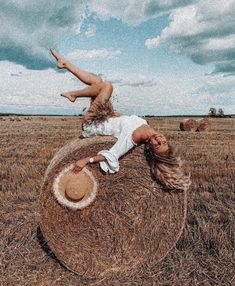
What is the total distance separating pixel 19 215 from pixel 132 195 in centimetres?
161

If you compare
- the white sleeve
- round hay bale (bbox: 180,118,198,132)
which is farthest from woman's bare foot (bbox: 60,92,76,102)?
round hay bale (bbox: 180,118,198,132)

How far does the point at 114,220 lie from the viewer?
5102 millimetres

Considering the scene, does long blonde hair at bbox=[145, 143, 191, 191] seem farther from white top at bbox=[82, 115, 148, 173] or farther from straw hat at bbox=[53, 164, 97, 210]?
straw hat at bbox=[53, 164, 97, 210]

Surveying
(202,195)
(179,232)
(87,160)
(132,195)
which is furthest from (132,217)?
(202,195)

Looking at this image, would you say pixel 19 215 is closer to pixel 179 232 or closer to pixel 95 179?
pixel 95 179

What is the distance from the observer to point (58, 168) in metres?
4.72

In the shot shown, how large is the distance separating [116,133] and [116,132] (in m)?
0.01

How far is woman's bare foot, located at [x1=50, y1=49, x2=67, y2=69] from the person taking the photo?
462cm

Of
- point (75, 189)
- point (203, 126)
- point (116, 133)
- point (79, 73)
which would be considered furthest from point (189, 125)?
point (79, 73)

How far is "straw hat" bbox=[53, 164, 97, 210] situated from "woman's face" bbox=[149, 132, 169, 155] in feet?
2.61

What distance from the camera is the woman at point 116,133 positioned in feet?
15.2

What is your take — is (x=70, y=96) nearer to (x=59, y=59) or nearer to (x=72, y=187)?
(x=59, y=59)

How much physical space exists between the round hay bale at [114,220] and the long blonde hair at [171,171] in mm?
165

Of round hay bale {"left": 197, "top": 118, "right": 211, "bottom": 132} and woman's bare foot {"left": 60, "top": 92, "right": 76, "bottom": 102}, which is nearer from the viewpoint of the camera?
woman's bare foot {"left": 60, "top": 92, "right": 76, "bottom": 102}
